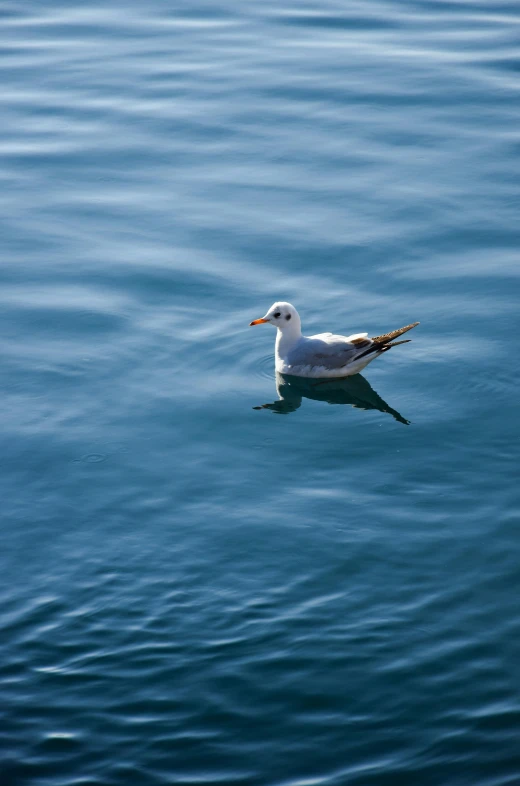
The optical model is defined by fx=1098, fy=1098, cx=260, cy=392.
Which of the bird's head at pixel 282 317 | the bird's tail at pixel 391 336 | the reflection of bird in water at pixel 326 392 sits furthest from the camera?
the bird's head at pixel 282 317

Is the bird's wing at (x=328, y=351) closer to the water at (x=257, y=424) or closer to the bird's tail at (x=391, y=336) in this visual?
the bird's tail at (x=391, y=336)

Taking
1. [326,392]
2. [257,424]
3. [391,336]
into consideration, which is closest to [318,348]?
[326,392]

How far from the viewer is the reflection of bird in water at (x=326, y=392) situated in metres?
13.3

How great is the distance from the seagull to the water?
0.82 feet

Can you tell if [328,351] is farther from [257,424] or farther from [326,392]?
[257,424]

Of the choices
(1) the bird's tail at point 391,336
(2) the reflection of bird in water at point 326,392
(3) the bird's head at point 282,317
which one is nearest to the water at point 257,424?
(2) the reflection of bird in water at point 326,392

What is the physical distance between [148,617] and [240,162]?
38.4 feet

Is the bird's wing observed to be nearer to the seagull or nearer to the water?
the seagull

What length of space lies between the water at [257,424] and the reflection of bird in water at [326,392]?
0.04 metres

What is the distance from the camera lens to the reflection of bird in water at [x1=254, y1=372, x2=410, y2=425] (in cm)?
1334

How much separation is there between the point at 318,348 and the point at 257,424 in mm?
1505

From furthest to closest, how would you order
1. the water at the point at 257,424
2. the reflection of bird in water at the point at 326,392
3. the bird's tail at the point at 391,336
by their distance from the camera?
the bird's tail at the point at 391,336
the reflection of bird in water at the point at 326,392
the water at the point at 257,424

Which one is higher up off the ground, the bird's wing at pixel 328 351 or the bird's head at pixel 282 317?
the bird's head at pixel 282 317

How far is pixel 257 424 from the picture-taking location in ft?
42.2
